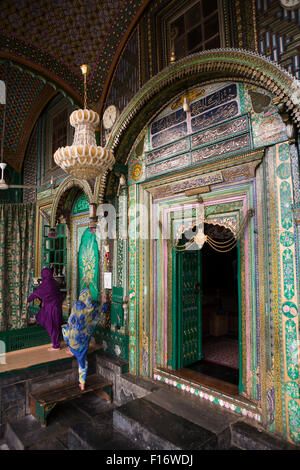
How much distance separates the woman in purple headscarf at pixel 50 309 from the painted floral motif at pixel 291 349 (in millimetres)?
3400

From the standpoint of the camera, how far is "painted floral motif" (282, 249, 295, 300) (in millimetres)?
2688

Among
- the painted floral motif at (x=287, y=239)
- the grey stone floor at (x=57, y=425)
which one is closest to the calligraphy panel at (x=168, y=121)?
the painted floral motif at (x=287, y=239)

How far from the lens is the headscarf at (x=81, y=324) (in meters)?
3.84

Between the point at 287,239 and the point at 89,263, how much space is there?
3.80m

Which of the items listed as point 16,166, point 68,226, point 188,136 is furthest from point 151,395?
point 16,166

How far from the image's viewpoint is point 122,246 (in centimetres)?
460

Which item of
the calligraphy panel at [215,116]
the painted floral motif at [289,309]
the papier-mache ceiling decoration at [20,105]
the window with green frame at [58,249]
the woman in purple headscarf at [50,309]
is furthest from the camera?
the window with green frame at [58,249]

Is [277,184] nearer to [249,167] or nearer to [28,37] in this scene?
[249,167]

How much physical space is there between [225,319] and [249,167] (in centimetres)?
396

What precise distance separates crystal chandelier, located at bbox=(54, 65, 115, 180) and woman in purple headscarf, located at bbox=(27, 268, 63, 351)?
235cm

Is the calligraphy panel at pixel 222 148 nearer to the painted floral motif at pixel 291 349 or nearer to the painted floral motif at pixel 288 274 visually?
the painted floral motif at pixel 288 274

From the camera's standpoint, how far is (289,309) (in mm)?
2703

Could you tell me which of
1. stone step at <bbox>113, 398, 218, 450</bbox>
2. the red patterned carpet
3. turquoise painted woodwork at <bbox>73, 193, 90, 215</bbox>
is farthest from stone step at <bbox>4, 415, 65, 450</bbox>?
turquoise painted woodwork at <bbox>73, 193, 90, 215</bbox>

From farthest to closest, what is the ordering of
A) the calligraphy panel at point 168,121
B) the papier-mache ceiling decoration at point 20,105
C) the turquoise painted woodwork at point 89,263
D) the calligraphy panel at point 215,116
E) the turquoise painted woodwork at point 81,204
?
the papier-mache ceiling decoration at point 20,105
the turquoise painted woodwork at point 81,204
the turquoise painted woodwork at point 89,263
the calligraphy panel at point 168,121
the calligraphy panel at point 215,116
